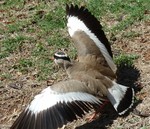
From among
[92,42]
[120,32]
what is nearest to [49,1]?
[120,32]

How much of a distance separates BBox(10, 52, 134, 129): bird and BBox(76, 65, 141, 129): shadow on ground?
0.61 ft

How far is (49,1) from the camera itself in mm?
9680

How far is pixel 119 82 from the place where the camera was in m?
6.98

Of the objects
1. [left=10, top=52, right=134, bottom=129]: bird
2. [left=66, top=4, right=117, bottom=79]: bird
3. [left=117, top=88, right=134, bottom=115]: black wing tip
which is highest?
[left=66, top=4, right=117, bottom=79]: bird

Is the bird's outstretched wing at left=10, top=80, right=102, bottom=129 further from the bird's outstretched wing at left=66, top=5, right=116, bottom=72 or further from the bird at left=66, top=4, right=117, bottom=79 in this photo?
the bird's outstretched wing at left=66, top=5, right=116, bottom=72

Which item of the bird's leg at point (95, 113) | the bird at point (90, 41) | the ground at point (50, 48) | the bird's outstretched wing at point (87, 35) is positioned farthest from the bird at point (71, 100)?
the bird's outstretched wing at point (87, 35)

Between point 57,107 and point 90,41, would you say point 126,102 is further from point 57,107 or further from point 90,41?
point 90,41

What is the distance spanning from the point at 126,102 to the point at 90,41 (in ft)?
4.29

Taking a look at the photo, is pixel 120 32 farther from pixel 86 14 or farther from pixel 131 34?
pixel 86 14

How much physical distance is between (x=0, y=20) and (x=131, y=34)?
2543 millimetres

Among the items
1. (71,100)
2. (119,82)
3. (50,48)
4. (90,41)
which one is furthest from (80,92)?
(50,48)

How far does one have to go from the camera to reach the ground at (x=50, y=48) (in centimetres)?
648

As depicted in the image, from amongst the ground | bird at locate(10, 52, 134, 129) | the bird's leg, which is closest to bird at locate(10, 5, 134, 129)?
bird at locate(10, 52, 134, 129)

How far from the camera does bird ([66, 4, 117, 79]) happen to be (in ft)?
22.5
